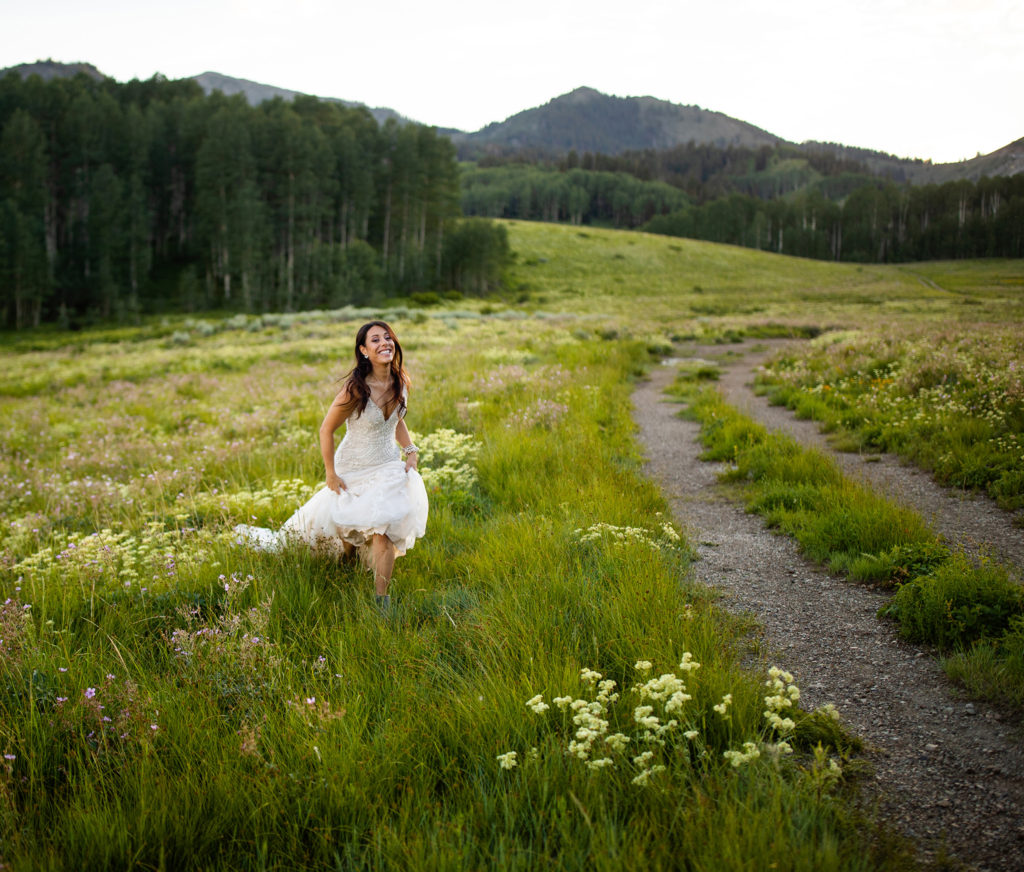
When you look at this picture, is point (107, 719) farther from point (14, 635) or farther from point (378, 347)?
point (378, 347)

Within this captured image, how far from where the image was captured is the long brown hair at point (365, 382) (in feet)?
15.8

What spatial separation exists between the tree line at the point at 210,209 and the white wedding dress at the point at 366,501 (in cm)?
5398

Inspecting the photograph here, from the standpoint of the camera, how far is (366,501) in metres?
4.66

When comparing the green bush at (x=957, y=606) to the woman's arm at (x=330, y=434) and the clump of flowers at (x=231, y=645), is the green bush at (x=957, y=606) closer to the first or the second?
the clump of flowers at (x=231, y=645)

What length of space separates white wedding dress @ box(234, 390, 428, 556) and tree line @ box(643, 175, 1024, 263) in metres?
123

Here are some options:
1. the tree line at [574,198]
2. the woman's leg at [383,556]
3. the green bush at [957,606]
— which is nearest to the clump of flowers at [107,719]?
the woman's leg at [383,556]

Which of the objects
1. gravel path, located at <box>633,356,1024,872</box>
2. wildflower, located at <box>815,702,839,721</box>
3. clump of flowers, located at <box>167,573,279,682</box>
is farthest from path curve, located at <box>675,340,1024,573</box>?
clump of flowers, located at <box>167,573,279,682</box>

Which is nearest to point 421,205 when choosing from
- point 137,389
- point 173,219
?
point 173,219

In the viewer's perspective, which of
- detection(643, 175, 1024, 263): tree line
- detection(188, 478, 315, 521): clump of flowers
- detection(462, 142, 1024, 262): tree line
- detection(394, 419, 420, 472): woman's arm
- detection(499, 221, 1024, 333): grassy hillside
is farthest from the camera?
detection(643, 175, 1024, 263): tree line

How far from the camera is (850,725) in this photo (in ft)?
10.4

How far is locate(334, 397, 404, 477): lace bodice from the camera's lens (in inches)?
→ 193

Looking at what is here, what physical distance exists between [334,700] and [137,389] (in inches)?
710

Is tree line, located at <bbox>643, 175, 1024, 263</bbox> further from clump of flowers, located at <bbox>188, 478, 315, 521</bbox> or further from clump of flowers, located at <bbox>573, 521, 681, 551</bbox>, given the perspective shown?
clump of flowers, located at <bbox>188, 478, 315, 521</bbox>

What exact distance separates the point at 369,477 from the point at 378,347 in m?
1.07
